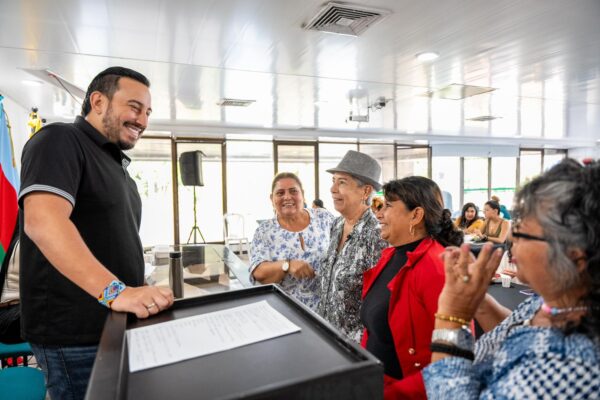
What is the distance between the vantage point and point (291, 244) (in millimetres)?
2314

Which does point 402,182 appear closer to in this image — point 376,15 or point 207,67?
point 376,15

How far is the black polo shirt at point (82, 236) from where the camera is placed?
99 centimetres

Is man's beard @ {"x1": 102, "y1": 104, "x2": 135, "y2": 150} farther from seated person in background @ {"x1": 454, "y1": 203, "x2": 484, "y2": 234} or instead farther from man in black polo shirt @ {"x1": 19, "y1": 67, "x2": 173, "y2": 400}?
seated person in background @ {"x1": 454, "y1": 203, "x2": 484, "y2": 234}

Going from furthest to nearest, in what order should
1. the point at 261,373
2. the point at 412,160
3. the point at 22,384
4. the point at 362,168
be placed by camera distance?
the point at 412,160, the point at 362,168, the point at 22,384, the point at 261,373

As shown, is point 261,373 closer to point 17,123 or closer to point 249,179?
point 17,123

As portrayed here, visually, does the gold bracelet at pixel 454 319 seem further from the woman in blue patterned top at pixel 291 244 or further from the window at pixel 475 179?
the window at pixel 475 179

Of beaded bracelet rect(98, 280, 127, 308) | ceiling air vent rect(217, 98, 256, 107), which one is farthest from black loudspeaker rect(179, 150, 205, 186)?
beaded bracelet rect(98, 280, 127, 308)

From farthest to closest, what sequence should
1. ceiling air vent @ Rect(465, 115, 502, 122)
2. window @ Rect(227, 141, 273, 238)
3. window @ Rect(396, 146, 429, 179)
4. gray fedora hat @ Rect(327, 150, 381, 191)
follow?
window @ Rect(396, 146, 429, 179) → window @ Rect(227, 141, 273, 238) → ceiling air vent @ Rect(465, 115, 502, 122) → gray fedora hat @ Rect(327, 150, 381, 191)

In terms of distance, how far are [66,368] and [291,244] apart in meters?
1.42

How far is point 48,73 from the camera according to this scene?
362 centimetres

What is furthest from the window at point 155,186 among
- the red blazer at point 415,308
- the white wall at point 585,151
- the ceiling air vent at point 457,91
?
the white wall at point 585,151

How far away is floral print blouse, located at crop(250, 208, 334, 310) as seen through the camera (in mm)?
2180

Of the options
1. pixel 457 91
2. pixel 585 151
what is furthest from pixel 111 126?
A: pixel 585 151

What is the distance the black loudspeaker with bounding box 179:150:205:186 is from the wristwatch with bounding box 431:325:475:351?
514 cm
